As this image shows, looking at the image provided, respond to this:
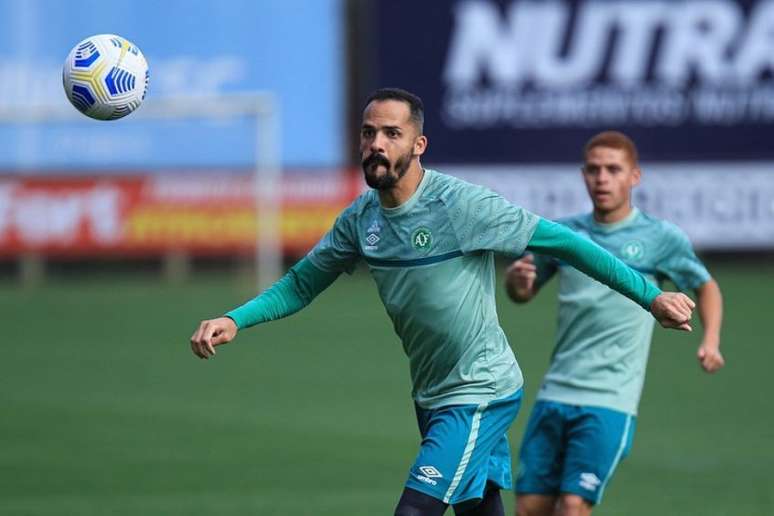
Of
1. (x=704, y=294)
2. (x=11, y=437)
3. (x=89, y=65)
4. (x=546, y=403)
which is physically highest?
(x=89, y=65)

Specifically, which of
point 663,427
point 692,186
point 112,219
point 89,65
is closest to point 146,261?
point 112,219

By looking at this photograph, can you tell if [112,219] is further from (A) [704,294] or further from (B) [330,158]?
(A) [704,294]

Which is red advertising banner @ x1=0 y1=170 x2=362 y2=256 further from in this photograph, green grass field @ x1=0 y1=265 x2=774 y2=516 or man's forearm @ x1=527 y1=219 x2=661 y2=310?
man's forearm @ x1=527 y1=219 x2=661 y2=310

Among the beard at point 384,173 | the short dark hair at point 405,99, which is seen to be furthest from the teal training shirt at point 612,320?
the beard at point 384,173

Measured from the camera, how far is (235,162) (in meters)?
27.6

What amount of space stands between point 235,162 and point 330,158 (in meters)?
1.72

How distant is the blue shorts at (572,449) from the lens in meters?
7.69

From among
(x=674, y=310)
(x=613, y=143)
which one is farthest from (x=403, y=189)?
(x=613, y=143)

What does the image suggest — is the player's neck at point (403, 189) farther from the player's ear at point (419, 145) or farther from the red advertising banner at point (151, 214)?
the red advertising banner at point (151, 214)

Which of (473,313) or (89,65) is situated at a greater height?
(89,65)

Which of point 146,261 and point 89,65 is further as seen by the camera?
point 146,261

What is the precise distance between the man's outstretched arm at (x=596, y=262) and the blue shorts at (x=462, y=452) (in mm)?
670

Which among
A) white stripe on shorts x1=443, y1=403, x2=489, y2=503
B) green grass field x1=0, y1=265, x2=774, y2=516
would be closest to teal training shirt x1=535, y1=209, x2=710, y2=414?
white stripe on shorts x1=443, y1=403, x2=489, y2=503

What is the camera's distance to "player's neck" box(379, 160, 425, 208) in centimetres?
642
